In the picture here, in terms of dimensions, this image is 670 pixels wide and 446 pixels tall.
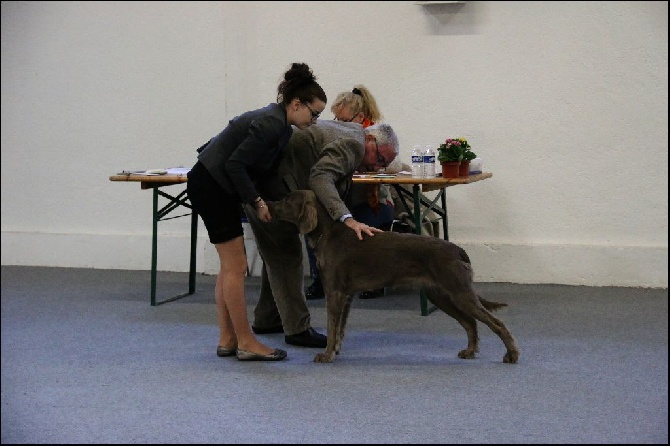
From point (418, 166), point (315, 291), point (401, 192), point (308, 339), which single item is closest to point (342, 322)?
point (308, 339)

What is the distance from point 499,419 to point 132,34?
4.64 meters

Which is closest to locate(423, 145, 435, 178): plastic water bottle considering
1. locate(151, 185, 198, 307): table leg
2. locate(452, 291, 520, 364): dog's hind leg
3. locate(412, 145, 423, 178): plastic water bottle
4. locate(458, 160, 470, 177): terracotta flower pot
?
locate(412, 145, 423, 178): plastic water bottle

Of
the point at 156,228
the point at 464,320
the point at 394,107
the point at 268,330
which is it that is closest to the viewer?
the point at 464,320

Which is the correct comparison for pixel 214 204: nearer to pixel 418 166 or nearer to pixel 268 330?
pixel 268 330

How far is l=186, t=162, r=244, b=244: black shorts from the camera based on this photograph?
4066 millimetres

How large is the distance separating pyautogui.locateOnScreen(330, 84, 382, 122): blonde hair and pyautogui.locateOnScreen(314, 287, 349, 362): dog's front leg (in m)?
1.60

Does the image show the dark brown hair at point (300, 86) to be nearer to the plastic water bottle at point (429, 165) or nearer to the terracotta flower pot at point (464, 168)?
the plastic water bottle at point (429, 165)

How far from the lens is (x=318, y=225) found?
4195 mm

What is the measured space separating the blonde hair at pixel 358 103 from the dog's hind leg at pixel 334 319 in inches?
62.6

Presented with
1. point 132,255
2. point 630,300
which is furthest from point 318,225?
point 132,255

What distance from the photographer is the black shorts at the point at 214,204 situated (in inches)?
160

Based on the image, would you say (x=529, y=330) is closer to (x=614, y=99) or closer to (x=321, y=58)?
(x=614, y=99)

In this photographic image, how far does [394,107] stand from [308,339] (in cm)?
244

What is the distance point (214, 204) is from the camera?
13.4ft
